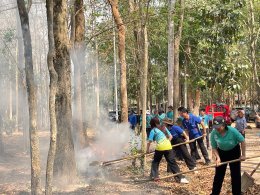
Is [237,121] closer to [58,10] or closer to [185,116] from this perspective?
[185,116]

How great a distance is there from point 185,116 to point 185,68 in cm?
1288

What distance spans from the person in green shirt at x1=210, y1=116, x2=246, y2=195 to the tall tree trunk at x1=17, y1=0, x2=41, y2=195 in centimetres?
325

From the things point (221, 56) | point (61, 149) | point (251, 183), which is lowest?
point (251, 183)

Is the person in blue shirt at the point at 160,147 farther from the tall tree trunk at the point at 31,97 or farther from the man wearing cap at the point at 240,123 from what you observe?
the man wearing cap at the point at 240,123

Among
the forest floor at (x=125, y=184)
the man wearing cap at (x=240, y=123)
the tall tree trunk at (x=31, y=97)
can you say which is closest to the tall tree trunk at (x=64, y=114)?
the forest floor at (x=125, y=184)

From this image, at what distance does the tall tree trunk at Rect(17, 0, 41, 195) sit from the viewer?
266 inches

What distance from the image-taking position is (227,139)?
22.5ft

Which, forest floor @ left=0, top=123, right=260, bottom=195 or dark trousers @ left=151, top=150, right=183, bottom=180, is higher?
dark trousers @ left=151, top=150, right=183, bottom=180

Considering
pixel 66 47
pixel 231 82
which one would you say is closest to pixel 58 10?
pixel 66 47

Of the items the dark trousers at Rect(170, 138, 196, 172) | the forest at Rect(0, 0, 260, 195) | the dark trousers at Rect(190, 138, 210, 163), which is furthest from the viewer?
the dark trousers at Rect(190, 138, 210, 163)

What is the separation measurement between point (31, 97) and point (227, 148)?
3.67 m

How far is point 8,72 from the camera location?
38062mm

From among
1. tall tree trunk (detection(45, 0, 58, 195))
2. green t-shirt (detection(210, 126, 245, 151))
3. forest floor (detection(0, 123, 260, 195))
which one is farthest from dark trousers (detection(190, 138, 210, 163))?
tall tree trunk (detection(45, 0, 58, 195))

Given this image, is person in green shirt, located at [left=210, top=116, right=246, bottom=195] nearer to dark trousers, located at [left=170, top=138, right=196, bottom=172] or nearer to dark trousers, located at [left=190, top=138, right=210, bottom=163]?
dark trousers, located at [left=170, top=138, right=196, bottom=172]
